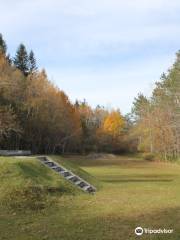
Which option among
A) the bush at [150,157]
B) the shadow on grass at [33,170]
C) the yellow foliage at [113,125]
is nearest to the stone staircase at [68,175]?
the shadow on grass at [33,170]

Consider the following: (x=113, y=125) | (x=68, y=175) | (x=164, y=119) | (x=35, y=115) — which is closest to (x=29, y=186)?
(x=68, y=175)

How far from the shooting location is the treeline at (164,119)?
2564 inches

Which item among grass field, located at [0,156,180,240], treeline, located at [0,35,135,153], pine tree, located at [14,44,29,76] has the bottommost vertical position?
grass field, located at [0,156,180,240]

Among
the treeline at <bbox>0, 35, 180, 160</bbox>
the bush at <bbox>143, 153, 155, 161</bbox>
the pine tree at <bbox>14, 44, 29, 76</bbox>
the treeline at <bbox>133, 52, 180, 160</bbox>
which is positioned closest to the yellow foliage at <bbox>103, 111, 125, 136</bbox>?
the treeline at <bbox>0, 35, 180, 160</bbox>

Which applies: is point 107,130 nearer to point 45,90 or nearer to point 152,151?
point 152,151

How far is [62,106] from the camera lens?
66562 millimetres

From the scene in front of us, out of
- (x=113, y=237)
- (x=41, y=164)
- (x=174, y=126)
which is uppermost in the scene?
(x=174, y=126)

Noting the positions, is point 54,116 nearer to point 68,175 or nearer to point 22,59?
point 22,59

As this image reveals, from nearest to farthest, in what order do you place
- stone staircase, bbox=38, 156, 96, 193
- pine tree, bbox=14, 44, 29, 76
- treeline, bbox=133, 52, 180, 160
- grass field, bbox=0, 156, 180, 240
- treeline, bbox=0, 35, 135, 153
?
grass field, bbox=0, 156, 180, 240, stone staircase, bbox=38, 156, 96, 193, treeline, bbox=0, 35, 135, 153, treeline, bbox=133, 52, 180, 160, pine tree, bbox=14, 44, 29, 76

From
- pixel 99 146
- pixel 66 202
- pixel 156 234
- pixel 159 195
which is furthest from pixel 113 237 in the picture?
pixel 99 146

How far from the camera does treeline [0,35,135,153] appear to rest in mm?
53719

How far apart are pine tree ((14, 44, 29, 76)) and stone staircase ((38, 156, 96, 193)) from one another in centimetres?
5298

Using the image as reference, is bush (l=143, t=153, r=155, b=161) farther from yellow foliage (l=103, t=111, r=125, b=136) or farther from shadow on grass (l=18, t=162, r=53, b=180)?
shadow on grass (l=18, t=162, r=53, b=180)

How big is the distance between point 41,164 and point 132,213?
8655 mm
